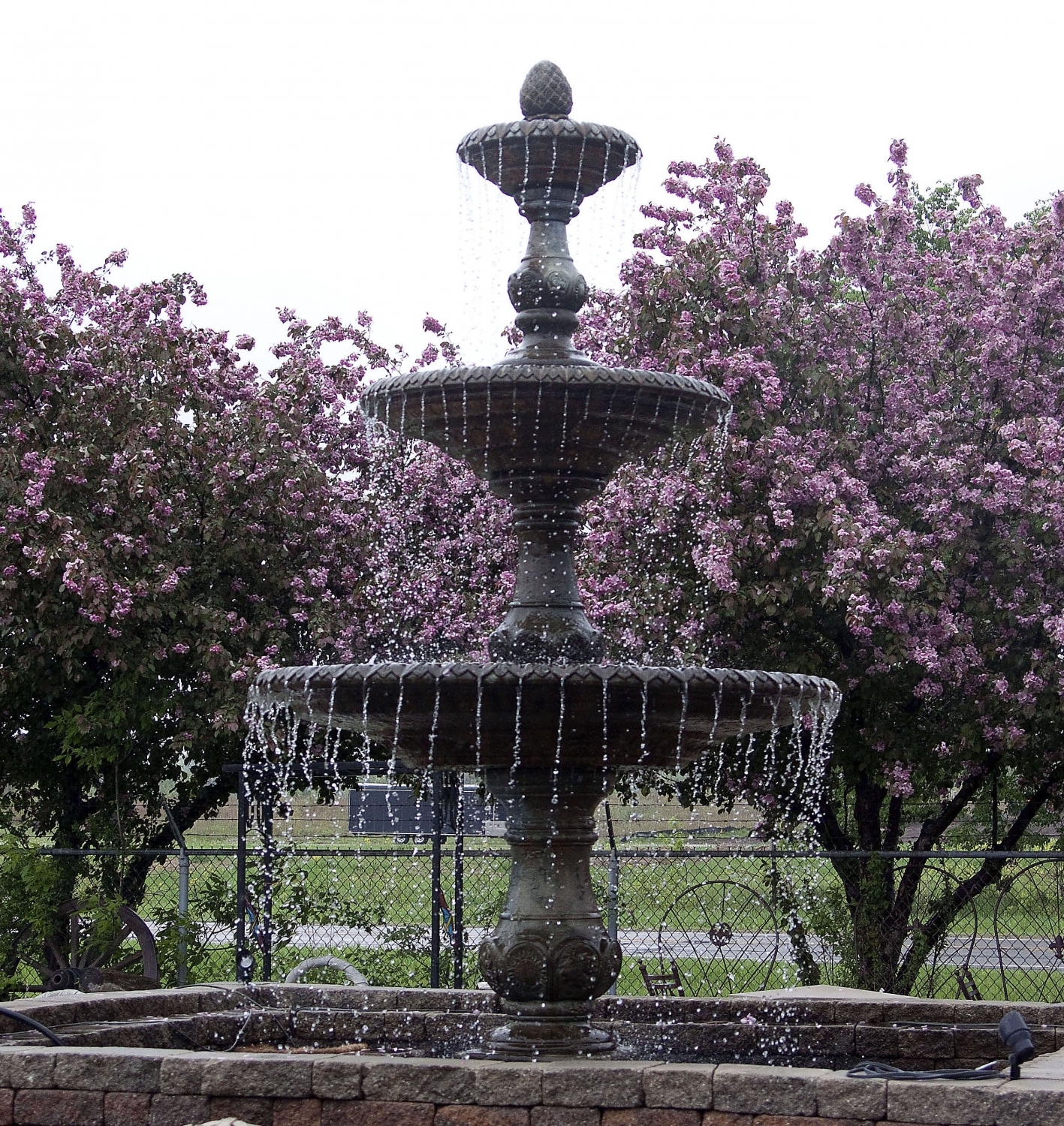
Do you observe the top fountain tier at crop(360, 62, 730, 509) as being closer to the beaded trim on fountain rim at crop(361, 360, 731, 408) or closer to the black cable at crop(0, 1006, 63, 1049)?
the beaded trim on fountain rim at crop(361, 360, 731, 408)

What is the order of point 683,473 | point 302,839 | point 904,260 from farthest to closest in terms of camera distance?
point 302,839 → point 904,260 → point 683,473

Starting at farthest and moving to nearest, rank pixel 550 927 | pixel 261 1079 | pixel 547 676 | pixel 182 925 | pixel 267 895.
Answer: pixel 182 925 → pixel 267 895 → pixel 550 927 → pixel 547 676 → pixel 261 1079

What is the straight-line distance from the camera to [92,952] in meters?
12.6

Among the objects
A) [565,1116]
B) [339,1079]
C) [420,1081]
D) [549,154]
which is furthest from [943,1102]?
[549,154]

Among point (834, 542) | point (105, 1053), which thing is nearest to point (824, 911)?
point (834, 542)

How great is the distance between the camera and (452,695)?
21.1 feet

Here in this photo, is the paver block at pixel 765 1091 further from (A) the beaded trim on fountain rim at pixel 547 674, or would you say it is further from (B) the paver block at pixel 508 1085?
(A) the beaded trim on fountain rim at pixel 547 674

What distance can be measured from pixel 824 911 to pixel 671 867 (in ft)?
9.87

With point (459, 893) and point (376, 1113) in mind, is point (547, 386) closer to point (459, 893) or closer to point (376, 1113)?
point (376, 1113)

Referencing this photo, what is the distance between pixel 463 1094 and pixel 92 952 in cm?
749

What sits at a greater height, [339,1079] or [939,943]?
[339,1079]

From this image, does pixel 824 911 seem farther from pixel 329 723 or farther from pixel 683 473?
pixel 329 723

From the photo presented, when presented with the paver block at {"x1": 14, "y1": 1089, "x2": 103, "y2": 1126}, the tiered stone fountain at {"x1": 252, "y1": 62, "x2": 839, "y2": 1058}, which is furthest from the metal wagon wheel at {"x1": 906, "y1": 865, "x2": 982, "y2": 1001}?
the paver block at {"x1": 14, "y1": 1089, "x2": 103, "y2": 1126}

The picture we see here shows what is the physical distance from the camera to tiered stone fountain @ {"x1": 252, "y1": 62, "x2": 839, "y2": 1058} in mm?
6477
